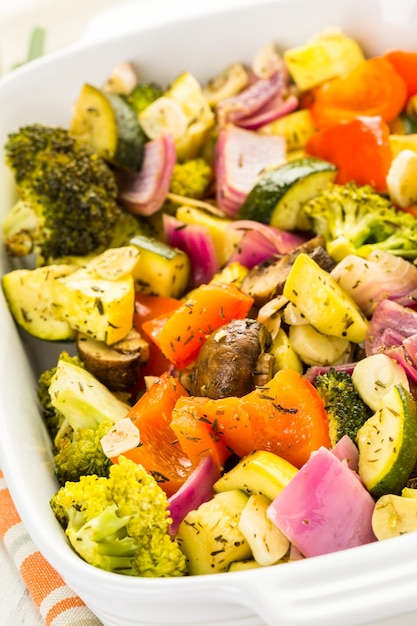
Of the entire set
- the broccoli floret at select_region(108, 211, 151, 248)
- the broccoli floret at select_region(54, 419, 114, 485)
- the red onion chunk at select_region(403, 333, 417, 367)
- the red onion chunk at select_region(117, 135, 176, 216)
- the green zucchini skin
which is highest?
the green zucchini skin

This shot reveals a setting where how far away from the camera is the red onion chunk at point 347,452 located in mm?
1810

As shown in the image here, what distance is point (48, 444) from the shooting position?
2.17 m

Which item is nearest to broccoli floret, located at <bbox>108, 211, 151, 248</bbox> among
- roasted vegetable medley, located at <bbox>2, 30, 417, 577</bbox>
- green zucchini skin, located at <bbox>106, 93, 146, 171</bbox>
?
roasted vegetable medley, located at <bbox>2, 30, 417, 577</bbox>

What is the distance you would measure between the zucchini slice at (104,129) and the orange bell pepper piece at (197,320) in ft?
2.77

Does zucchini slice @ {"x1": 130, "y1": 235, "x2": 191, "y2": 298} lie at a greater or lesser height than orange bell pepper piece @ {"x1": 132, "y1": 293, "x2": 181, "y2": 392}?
greater

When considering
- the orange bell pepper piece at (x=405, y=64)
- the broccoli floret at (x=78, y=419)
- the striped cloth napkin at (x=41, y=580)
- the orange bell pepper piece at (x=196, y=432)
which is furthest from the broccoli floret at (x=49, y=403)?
the orange bell pepper piece at (x=405, y=64)

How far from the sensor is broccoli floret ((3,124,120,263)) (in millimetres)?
2588

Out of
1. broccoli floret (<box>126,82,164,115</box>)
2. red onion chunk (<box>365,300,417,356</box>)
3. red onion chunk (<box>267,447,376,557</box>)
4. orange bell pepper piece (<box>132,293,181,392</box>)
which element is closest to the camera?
red onion chunk (<box>267,447,376,557</box>)

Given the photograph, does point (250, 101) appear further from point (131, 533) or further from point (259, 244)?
point (131, 533)

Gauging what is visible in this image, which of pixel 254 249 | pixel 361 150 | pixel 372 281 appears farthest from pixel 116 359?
pixel 361 150

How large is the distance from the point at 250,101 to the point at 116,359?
1289 mm

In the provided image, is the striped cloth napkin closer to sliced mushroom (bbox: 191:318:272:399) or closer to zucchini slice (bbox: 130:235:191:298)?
sliced mushroom (bbox: 191:318:272:399)

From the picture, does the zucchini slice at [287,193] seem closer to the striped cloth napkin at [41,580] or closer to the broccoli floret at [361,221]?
the broccoli floret at [361,221]

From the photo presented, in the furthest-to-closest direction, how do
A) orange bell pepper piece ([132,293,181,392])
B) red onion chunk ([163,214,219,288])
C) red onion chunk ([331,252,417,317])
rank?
red onion chunk ([163,214,219,288])
orange bell pepper piece ([132,293,181,392])
red onion chunk ([331,252,417,317])
